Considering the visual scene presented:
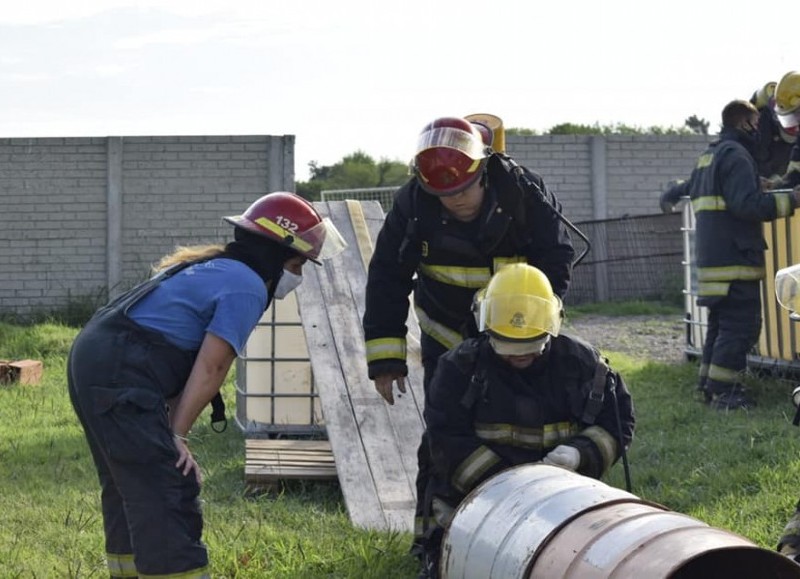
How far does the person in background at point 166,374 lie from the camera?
14.3 ft

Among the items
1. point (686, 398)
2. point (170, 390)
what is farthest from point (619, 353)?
point (170, 390)

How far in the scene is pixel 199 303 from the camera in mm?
4484

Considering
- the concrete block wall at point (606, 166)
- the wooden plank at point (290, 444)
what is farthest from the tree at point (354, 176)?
the wooden plank at point (290, 444)

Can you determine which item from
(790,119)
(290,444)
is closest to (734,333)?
(790,119)

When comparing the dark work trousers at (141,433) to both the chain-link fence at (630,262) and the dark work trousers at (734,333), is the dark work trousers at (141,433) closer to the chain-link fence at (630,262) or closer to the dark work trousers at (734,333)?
the dark work trousers at (734,333)

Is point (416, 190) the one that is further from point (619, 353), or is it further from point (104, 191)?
point (104, 191)

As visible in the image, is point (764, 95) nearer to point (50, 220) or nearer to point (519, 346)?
point (519, 346)

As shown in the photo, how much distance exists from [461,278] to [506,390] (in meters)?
0.80

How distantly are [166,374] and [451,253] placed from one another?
4.51 ft

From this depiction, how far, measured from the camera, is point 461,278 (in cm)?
540

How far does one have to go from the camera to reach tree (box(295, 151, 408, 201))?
2525 centimetres

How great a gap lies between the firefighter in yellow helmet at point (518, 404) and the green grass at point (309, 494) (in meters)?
0.77

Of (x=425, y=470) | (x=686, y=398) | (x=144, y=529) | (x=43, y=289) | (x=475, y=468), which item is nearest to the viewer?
(x=144, y=529)

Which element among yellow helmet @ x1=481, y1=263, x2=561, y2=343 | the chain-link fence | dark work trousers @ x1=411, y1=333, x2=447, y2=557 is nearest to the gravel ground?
the chain-link fence
